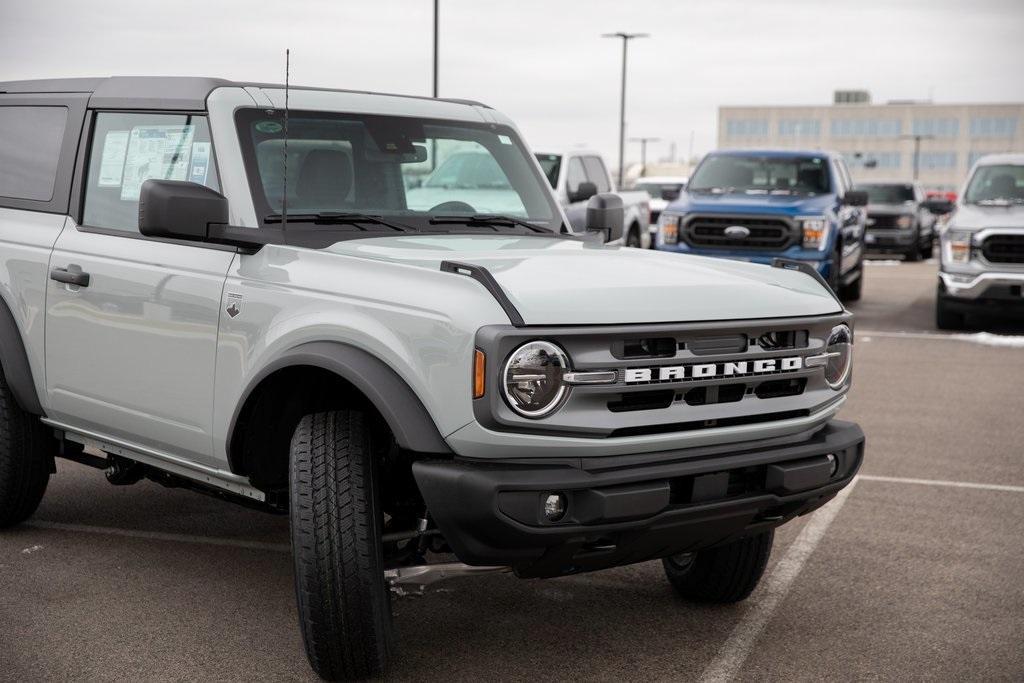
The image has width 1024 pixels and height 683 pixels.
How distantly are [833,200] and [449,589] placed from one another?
441 inches

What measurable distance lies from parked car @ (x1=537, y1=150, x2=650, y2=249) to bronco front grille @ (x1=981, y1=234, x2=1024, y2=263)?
4.18 m

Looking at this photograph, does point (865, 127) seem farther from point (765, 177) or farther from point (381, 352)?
point (381, 352)

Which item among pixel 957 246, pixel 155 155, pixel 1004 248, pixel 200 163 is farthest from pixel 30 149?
pixel 1004 248

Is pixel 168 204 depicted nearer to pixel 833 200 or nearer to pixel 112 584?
pixel 112 584

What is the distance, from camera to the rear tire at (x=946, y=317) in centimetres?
1448

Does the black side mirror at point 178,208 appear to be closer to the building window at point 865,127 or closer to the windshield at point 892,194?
the windshield at point 892,194

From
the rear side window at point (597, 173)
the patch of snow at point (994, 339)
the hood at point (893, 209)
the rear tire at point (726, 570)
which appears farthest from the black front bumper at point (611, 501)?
the hood at point (893, 209)

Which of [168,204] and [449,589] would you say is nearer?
[168,204]

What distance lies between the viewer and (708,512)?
151 inches

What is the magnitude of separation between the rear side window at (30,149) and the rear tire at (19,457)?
859mm

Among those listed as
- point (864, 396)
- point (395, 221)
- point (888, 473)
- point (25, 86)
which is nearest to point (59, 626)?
point (395, 221)

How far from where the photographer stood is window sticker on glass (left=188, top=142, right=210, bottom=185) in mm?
4844

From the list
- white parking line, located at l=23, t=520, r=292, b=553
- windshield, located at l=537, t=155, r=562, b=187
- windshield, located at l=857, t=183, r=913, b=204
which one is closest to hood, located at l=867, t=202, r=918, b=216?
windshield, located at l=857, t=183, r=913, b=204

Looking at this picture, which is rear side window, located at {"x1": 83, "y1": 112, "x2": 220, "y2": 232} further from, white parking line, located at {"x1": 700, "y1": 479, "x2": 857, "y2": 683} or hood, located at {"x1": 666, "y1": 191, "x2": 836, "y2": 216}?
hood, located at {"x1": 666, "y1": 191, "x2": 836, "y2": 216}
